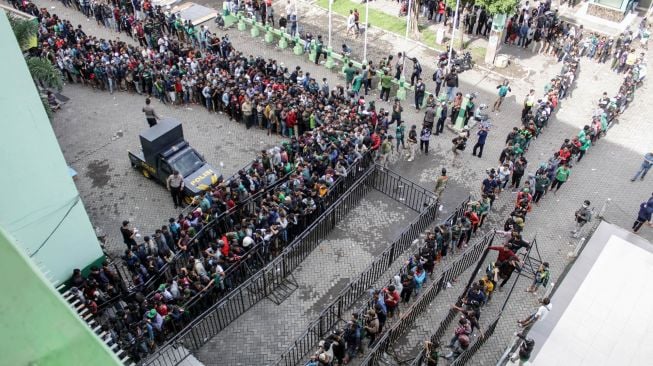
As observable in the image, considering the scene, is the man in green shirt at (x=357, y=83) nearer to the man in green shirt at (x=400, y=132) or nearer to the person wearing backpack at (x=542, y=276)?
the man in green shirt at (x=400, y=132)

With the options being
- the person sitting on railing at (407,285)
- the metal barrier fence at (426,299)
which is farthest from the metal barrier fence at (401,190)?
the person sitting on railing at (407,285)

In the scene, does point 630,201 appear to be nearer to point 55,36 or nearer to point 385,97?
point 385,97

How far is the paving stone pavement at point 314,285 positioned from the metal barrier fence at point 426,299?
6.80 ft

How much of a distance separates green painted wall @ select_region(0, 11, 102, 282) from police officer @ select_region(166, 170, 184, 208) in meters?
2.83

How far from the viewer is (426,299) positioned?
13977 millimetres

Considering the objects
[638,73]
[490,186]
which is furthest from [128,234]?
[638,73]

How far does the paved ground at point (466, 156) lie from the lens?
55.5 feet

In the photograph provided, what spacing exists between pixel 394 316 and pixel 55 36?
1960 cm

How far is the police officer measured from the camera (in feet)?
54.8

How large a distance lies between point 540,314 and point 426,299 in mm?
2719

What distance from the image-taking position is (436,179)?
18.6 meters

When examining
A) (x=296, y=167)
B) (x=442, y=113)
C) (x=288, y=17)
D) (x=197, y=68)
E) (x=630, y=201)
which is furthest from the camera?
(x=288, y=17)

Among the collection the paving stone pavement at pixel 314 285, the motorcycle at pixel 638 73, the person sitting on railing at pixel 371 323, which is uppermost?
the motorcycle at pixel 638 73

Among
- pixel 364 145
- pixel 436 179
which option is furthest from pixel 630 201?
pixel 364 145
